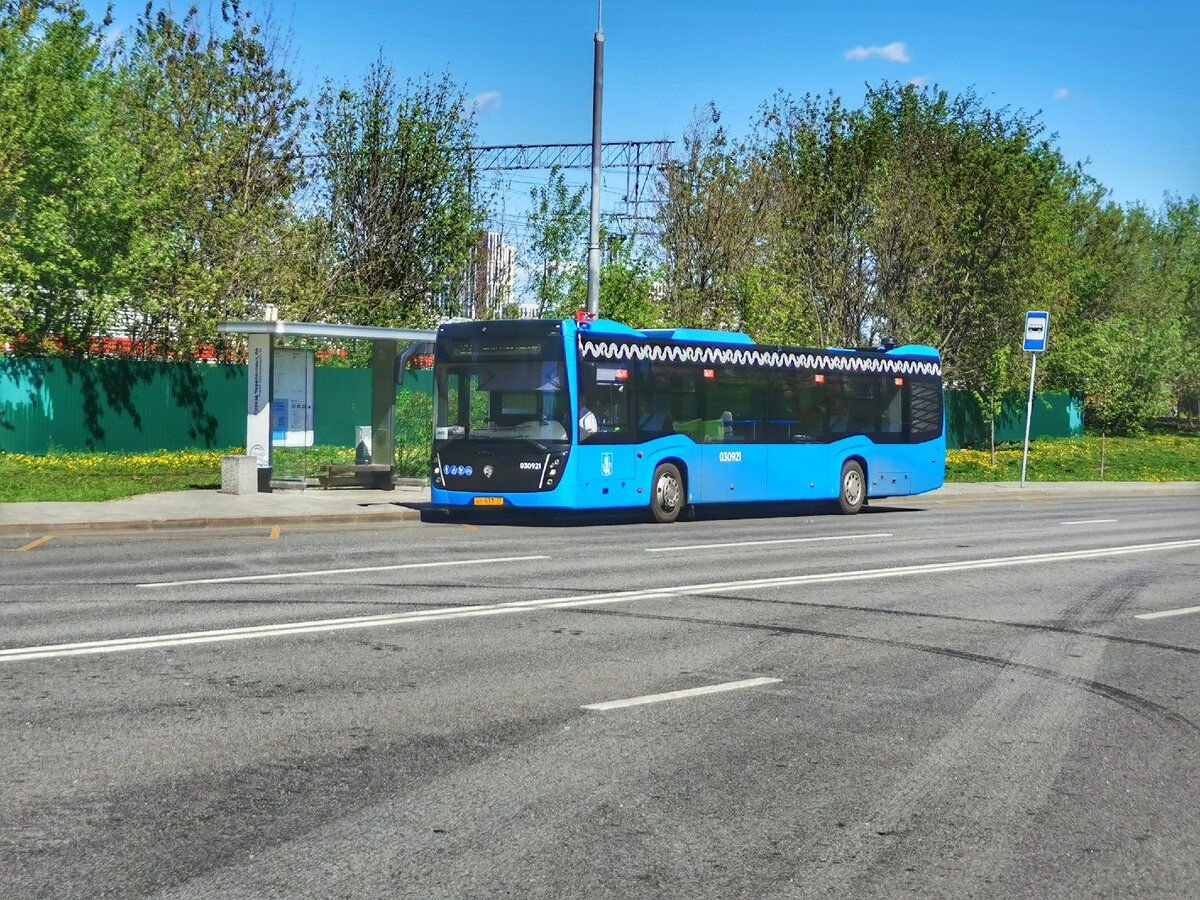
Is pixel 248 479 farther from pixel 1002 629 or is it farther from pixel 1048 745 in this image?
pixel 1048 745

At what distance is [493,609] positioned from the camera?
10.8 m

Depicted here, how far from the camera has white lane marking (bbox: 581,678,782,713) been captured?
7.42 m

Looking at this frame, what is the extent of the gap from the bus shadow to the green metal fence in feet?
21.6

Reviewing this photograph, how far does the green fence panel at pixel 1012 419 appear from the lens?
5234 centimetres

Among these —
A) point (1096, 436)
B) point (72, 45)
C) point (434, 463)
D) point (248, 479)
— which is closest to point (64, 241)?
point (72, 45)

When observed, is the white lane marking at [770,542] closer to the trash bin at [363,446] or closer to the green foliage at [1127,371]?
the trash bin at [363,446]

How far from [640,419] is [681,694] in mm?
13565

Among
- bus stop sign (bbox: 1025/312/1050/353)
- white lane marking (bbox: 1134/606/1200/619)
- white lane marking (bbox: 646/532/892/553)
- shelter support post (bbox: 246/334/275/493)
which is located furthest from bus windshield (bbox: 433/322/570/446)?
bus stop sign (bbox: 1025/312/1050/353)

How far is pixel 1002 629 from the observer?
34.3 feet

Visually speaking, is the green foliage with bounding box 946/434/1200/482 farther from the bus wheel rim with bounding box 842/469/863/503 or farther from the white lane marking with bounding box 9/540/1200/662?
the white lane marking with bounding box 9/540/1200/662

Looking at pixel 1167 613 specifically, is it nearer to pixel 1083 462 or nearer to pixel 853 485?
pixel 853 485

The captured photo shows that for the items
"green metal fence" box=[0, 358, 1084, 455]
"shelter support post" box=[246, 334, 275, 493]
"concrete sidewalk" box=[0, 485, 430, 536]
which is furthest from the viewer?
"green metal fence" box=[0, 358, 1084, 455]

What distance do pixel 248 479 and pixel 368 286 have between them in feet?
54.0

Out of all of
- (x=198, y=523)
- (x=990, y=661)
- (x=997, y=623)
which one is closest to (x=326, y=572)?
(x=198, y=523)
